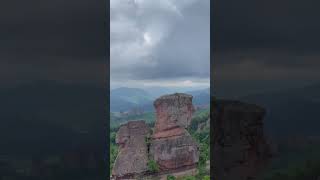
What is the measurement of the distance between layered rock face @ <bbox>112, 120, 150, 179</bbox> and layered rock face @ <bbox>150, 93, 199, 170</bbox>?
372mm

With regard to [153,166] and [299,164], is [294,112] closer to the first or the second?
[299,164]

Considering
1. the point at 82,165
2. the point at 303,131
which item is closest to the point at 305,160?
the point at 303,131

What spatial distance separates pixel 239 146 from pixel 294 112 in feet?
3.27

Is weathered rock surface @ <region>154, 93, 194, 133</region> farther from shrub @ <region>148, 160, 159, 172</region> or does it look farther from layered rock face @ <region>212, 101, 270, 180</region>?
layered rock face @ <region>212, 101, 270, 180</region>

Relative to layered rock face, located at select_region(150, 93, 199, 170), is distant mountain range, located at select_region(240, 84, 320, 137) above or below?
above

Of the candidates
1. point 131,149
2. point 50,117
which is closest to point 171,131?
point 131,149

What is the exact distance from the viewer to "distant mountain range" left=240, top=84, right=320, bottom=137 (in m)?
4.43

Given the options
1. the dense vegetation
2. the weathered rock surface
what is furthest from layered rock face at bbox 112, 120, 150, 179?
the dense vegetation

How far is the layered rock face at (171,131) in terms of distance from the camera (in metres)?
13.9

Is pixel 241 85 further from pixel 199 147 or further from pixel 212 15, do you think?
pixel 199 147

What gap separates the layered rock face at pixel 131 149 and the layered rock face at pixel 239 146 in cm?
761

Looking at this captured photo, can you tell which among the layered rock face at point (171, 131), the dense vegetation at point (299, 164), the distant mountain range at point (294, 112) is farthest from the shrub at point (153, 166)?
the distant mountain range at point (294, 112)

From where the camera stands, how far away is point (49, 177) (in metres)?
4.22

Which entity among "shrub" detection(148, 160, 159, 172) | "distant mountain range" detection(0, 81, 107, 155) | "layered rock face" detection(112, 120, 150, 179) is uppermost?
"distant mountain range" detection(0, 81, 107, 155)
